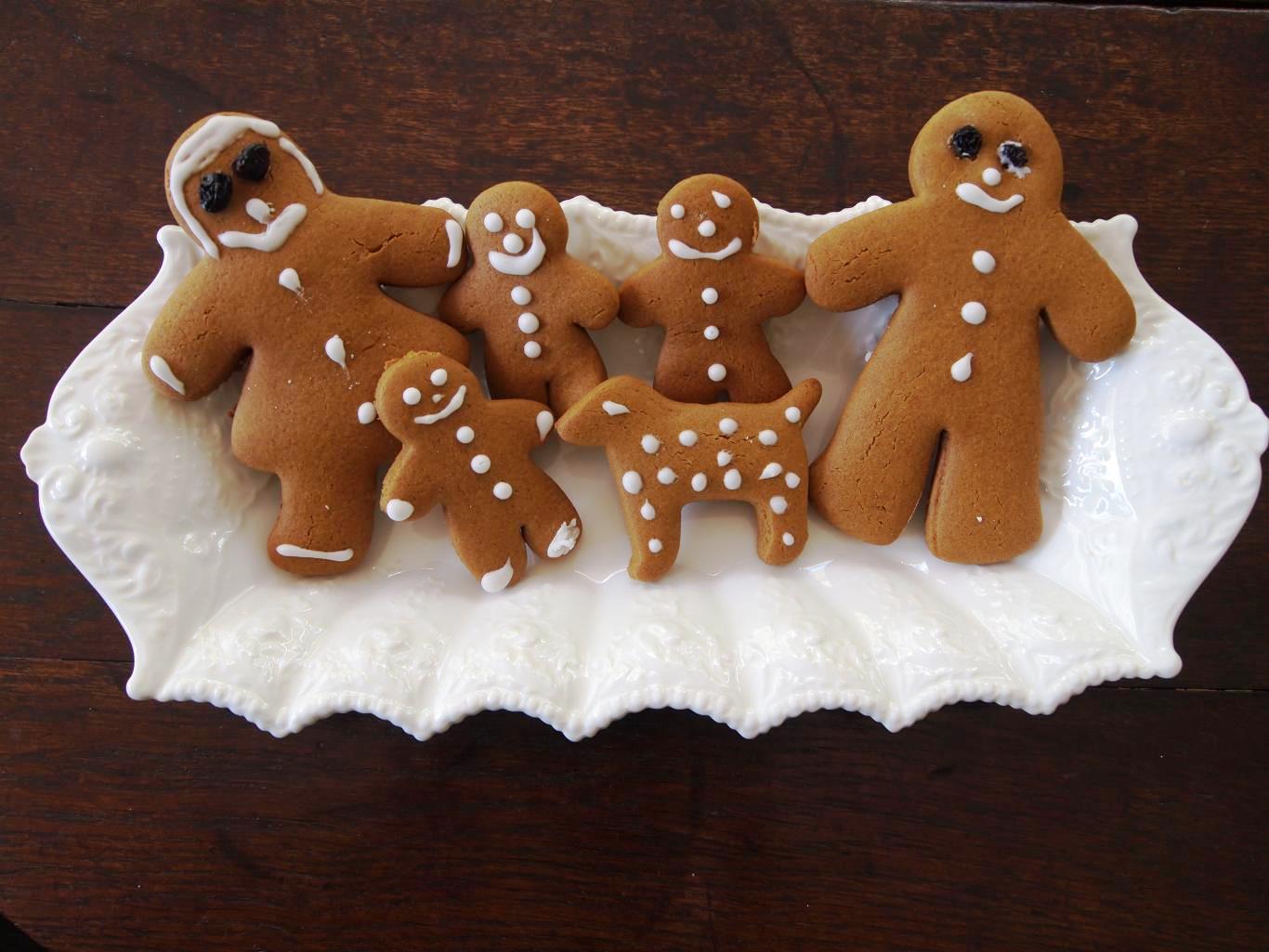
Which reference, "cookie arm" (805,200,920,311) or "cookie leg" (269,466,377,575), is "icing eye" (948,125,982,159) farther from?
"cookie leg" (269,466,377,575)

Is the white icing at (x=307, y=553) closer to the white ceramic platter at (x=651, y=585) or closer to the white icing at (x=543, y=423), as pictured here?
the white ceramic platter at (x=651, y=585)

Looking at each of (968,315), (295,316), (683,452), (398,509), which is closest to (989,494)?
(968,315)

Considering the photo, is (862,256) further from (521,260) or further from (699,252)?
(521,260)

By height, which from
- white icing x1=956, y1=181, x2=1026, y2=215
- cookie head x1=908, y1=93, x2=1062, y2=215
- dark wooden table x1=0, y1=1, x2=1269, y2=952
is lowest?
dark wooden table x1=0, y1=1, x2=1269, y2=952

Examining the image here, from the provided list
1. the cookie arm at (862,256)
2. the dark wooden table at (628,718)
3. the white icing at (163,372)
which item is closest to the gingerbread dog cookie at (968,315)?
the cookie arm at (862,256)

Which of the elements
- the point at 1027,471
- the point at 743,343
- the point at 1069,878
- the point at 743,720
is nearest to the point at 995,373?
the point at 1027,471

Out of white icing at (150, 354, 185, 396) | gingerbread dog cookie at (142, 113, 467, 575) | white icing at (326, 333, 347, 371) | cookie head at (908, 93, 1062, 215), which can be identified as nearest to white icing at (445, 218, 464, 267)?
gingerbread dog cookie at (142, 113, 467, 575)
